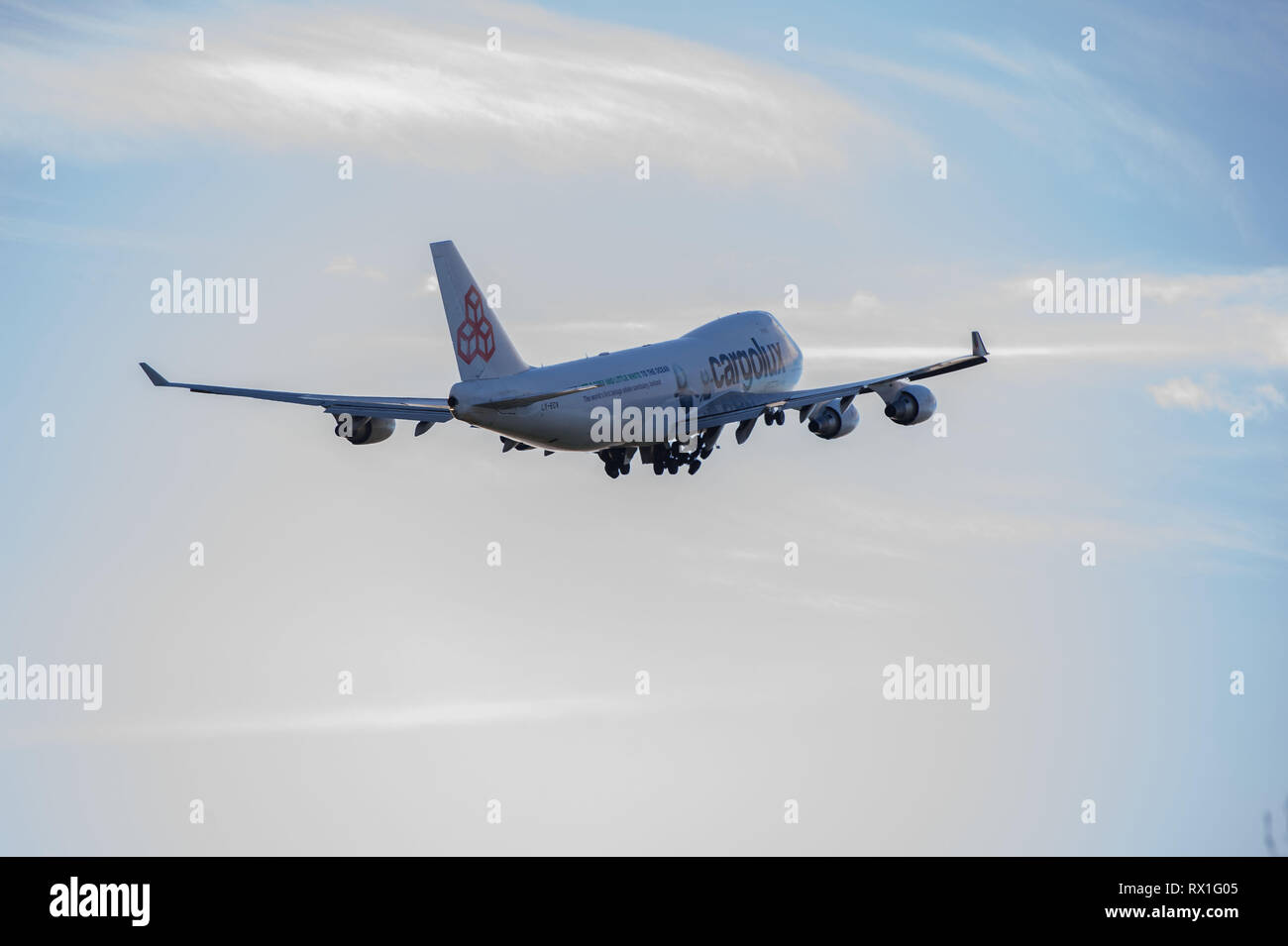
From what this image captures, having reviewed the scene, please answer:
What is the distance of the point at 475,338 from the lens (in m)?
104

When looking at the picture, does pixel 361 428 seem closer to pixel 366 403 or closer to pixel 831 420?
pixel 366 403

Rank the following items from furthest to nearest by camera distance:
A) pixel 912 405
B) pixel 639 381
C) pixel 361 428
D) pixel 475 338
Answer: pixel 912 405 < pixel 361 428 < pixel 639 381 < pixel 475 338

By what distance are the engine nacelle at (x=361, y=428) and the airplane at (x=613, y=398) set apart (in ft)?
0.14

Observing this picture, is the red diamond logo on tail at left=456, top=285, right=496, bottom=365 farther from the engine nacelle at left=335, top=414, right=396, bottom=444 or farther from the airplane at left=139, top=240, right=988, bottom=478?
the engine nacelle at left=335, top=414, right=396, bottom=444

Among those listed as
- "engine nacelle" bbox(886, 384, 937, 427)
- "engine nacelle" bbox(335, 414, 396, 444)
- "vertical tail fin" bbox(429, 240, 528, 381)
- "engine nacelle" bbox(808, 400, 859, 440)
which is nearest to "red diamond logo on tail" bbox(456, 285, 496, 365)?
"vertical tail fin" bbox(429, 240, 528, 381)

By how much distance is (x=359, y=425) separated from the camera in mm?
112375

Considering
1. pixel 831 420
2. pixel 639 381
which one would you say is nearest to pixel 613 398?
pixel 639 381

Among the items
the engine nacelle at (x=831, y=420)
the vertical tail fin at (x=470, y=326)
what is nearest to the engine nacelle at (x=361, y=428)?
the vertical tail fin at (x=470, y=326)

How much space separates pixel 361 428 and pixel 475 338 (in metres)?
10.4

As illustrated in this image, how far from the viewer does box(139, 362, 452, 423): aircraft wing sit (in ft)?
354
